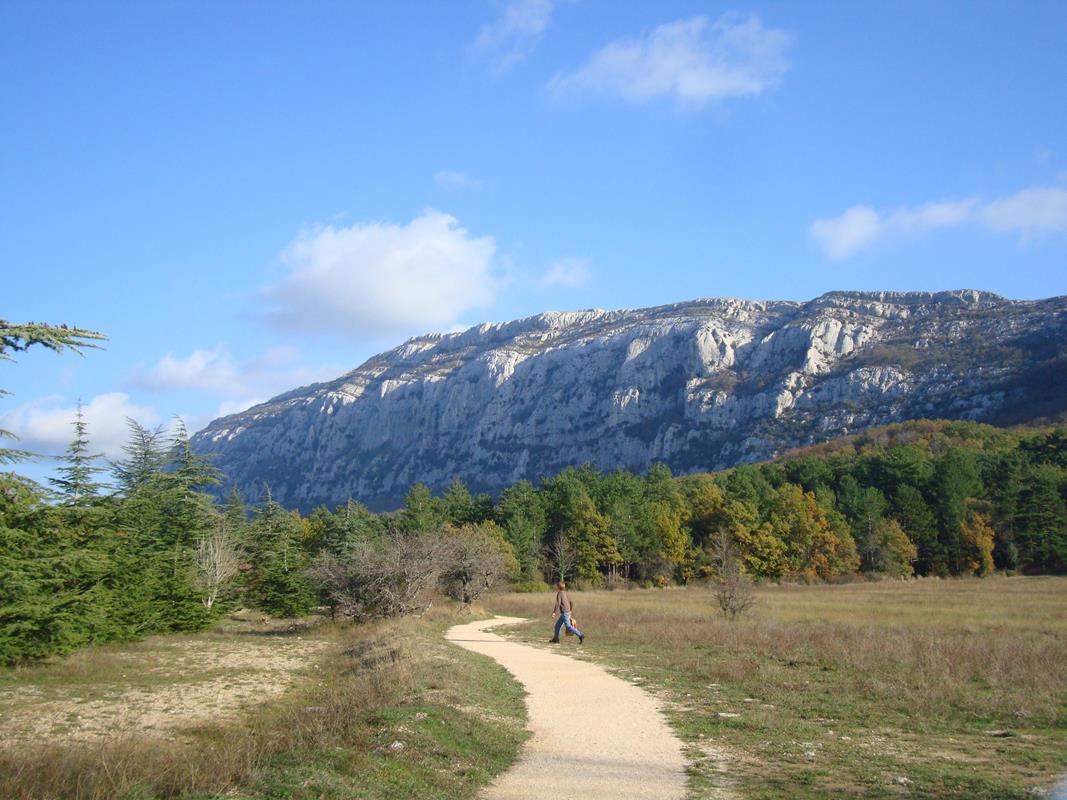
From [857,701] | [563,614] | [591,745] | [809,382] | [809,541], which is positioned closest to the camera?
[591,745]

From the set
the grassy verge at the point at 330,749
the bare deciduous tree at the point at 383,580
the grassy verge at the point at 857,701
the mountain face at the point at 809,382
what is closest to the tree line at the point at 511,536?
the bare deciduous tree at the point at 383,580

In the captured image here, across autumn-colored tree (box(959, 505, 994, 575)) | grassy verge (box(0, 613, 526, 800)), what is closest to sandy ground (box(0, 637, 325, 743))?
grassy verge (box(0, 613, 526, 800))

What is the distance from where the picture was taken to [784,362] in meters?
178

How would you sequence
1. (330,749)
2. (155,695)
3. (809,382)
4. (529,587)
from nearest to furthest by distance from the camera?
(330,749) → (155,695) → (529,587) → (809,382)

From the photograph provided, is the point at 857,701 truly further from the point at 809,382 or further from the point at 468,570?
the point at 809,382

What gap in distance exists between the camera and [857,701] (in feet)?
41.4

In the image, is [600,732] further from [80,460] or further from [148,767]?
[80,460]

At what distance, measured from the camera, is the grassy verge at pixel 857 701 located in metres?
8.02

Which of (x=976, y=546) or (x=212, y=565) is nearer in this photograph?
(x=212, y=565)

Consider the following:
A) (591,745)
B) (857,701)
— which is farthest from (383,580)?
(591,745)

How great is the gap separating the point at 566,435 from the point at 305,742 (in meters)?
188

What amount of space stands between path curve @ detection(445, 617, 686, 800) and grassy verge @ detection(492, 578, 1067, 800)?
43cm

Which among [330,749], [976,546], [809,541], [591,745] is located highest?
[330,749]

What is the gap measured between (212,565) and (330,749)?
3570 centimetres
